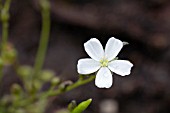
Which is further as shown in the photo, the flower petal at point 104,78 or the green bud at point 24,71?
the green bud at point 24,71

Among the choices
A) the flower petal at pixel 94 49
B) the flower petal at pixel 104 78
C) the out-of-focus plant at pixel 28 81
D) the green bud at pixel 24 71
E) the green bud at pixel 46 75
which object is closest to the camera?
the flower petal at pixel 104 78

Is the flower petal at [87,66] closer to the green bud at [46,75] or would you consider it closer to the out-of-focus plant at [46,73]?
the out-of-focus plant at [46,73]

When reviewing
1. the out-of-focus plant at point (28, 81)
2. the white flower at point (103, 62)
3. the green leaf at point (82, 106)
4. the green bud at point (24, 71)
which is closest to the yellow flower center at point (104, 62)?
the white flower at point (103, 62)

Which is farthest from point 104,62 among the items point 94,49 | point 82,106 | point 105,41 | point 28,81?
point 105,41

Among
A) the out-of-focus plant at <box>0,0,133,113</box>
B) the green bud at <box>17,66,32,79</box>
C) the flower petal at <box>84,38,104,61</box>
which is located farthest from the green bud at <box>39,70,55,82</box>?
the flower petal at <box>84,38,104,61</box>

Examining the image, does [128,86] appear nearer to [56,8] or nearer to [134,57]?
[134,57]

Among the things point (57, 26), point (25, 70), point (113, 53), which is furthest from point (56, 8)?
point (113, 53)

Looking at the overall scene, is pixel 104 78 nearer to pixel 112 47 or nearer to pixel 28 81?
pixel 112 47

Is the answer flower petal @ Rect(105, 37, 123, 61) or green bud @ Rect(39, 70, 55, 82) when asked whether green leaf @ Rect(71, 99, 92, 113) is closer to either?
flower petal @ Rect(105, 37, 123, 61)

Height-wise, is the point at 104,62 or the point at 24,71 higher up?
the point at 24,71
